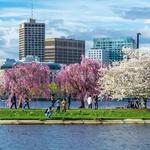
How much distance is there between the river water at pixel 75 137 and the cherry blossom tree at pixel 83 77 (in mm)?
38630

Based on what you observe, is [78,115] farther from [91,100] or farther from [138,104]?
[91,100]

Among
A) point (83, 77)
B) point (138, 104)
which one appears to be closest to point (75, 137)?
point (138, 104)

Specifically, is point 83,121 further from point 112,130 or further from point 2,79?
point 2,79

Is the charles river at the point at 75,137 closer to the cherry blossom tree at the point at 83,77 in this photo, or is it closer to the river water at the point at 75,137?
the river water at the point at 75,137

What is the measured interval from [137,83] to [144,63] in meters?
3.46

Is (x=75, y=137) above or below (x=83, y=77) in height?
below

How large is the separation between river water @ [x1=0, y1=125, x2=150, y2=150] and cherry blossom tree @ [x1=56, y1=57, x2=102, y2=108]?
127ft

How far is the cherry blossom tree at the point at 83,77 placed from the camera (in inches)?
3703

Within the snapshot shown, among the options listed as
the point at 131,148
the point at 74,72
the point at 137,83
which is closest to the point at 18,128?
the point at 131,148

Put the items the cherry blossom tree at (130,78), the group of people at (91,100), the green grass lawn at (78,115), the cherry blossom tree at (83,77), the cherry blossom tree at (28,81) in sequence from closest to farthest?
the green grass lawn at (78,115) < the cherry blossom tree at (130,78) < the group of people at (91,100) < the cherry blossom tree at (83,77) < the cherry blossom tree at (28,81)

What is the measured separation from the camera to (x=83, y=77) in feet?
311

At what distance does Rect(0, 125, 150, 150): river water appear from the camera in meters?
38.5

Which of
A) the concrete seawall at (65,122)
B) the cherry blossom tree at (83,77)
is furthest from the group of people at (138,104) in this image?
the concrete seawall at (65,122)

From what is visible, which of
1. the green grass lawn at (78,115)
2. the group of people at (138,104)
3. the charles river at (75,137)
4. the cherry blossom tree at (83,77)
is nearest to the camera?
the charles river at (75,137)
